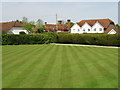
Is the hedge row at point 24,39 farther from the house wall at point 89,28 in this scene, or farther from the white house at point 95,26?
the white house at point 95,26

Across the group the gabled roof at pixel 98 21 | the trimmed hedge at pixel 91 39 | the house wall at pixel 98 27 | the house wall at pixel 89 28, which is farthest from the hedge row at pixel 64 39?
the gabled roof at pixel 98 21

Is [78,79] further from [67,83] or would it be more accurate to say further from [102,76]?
[102,76]

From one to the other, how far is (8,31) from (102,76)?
50511mm

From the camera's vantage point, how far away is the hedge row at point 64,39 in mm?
25906

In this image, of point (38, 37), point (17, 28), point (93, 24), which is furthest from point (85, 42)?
point (17, 28)

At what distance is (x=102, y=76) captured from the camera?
6941mm

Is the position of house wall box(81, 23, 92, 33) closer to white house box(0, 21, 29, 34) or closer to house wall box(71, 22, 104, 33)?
house wall box(71, 22, 104, 33)

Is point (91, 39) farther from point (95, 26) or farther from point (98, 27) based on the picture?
point (95, 26)

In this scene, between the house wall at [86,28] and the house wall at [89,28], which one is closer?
the house wall at [89,28]

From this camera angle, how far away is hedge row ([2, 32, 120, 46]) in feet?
85.0

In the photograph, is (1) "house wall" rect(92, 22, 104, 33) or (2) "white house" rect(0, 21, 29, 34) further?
(1) "house wall" rect(92, 22, 104, 33)

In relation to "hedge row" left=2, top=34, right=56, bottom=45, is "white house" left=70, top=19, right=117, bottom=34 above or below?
above

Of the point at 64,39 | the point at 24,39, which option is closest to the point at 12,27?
the point at 24,39

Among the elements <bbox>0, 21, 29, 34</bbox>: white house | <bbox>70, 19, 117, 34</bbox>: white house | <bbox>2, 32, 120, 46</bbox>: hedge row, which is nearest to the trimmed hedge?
<bbox>2, 32, 120, 46</bbox>: hedge row
